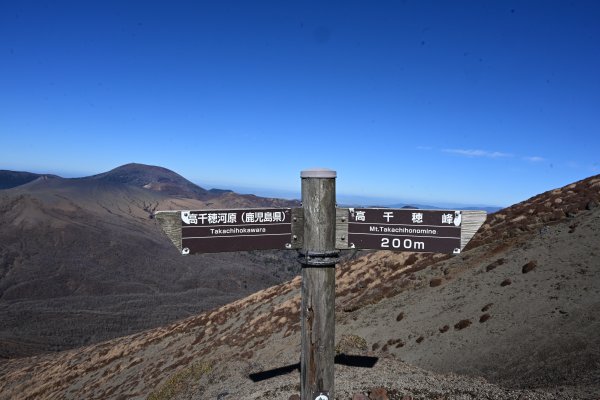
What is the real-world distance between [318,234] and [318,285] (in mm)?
505

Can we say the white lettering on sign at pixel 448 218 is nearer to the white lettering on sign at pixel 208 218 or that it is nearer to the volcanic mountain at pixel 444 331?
the white lettering on sign at pixel 208 218

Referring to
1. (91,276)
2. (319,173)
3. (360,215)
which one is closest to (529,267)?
(360,215)

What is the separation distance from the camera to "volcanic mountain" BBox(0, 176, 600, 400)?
9531 mm

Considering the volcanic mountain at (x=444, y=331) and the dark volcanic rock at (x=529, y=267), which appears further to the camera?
the dark volcanic rock at (x=529, y=267)

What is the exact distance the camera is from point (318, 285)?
4.61 m

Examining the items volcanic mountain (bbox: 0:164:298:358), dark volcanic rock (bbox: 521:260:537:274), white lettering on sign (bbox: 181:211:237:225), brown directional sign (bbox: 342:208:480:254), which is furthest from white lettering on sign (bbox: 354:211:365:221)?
volcanic mountain (bbox: 0:164:298:358)

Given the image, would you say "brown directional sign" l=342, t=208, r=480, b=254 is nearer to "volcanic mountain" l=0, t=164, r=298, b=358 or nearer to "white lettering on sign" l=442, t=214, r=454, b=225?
"white lettering on sign" l=442, t=214, r=454, b=225

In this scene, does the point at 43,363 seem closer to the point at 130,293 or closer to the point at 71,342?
the point at 71,342

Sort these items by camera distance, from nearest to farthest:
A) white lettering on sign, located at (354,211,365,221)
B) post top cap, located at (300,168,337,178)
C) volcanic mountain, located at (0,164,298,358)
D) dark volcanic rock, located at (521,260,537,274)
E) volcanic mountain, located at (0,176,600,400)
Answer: post top cap, located at (300,168,337,178), white lettering on sign, located at (354,211,365,221), volcanic mountain, located at (0,176,600,400), dark volcanic rock, located at (521,260,537,274), volcanic mountain, located at (0,164,298,358)

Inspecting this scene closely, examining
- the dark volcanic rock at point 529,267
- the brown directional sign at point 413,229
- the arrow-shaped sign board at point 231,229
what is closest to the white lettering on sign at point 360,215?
the brown directional sign at point 413,229

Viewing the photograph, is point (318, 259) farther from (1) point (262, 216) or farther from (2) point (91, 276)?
(2) point (91, 276)

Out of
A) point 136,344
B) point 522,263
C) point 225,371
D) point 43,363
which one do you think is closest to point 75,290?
point 43,363

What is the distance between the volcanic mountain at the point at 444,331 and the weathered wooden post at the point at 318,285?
3314 mm

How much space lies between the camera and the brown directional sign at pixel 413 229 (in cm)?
484
